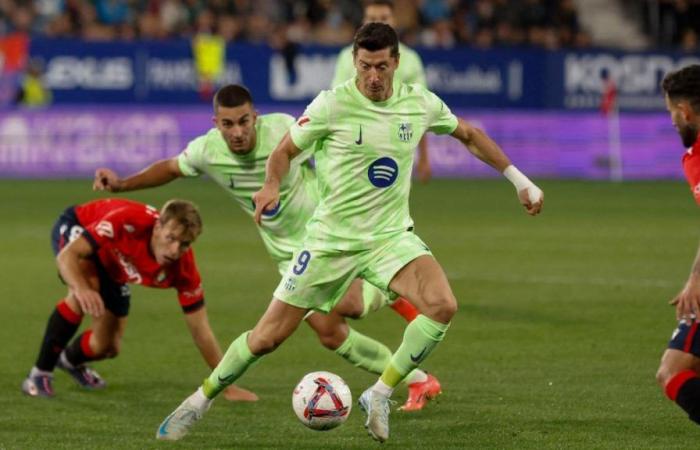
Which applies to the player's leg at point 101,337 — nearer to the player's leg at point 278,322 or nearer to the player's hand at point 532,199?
the player's leg at point 278,322

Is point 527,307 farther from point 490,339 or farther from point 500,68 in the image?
point 500,68

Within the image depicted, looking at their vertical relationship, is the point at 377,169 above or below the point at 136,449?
above

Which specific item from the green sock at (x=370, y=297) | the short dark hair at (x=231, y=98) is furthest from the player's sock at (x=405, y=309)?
the short dark hair at (x=231, y=98)

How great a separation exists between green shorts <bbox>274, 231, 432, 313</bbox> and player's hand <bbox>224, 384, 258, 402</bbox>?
1316 millimetres

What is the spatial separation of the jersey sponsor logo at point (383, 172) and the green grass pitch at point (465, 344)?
1332 millimetres

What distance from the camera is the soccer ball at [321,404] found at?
7117 millimetres

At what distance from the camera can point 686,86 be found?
6.40 m

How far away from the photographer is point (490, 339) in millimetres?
10742

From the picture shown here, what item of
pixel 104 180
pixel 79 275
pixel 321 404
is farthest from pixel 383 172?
pixel 79 275

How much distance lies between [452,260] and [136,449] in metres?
8.78

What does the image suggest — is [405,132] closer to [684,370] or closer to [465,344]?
[684,370]

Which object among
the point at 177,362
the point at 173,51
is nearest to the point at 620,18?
the point at 173,51

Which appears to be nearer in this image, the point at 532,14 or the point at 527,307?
the point at 527,307

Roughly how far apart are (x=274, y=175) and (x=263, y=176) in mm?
1473
